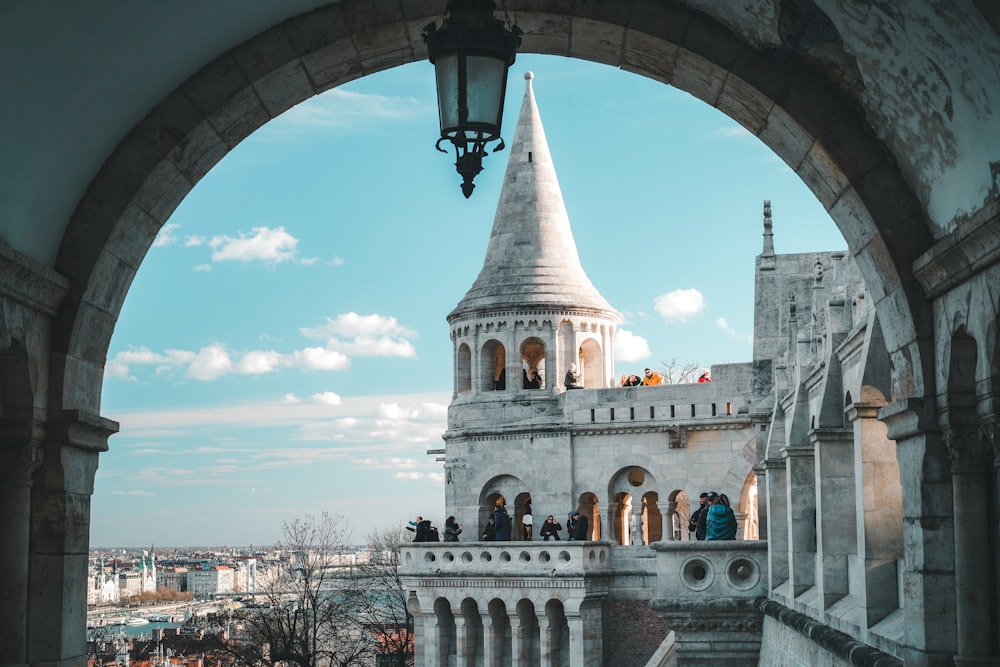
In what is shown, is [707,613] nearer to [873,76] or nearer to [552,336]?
[873,76]

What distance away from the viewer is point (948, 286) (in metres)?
6.49

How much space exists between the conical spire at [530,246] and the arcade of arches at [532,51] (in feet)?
82.1

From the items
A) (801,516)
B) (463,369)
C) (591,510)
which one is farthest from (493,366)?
(801,516)

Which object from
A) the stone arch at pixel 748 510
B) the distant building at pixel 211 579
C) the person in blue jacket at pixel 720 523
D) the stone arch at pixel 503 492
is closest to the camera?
the person in blue jacket at pixel 720 523

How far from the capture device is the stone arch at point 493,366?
106 ft

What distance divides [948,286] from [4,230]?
4186 mm

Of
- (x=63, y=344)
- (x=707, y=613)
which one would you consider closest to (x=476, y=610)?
(x=707, y=613)

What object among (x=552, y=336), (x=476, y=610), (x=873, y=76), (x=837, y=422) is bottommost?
(x=476, y=610)

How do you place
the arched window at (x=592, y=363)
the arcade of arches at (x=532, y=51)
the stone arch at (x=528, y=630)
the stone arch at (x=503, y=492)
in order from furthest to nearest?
the arched window at (x=592, y=363) < the stone arch at (x=503, y=492) < the stone arch at (x=528, y=630) < the arcade of arches at (x=532, y=51)

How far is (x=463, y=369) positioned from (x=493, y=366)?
72 cm

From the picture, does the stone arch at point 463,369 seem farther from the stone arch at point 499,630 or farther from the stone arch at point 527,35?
the stone arch at point 527,35

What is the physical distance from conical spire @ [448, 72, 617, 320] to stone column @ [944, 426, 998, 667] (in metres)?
25.7

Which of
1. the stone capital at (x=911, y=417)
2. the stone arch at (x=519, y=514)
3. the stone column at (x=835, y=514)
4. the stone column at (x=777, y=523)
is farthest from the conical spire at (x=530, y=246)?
the stone capital at (x=911, y=417)

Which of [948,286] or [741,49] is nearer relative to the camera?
[948,286]
